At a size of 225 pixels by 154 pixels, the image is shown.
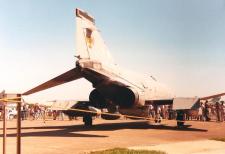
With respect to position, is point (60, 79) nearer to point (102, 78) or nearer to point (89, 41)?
point (102, 78)

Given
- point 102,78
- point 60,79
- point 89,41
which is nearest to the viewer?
point 60,79

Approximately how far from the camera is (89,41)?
17.0 metres

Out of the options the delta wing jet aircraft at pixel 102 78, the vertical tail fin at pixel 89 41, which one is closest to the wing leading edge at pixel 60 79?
the delta wing jet aircraft at pixel 102 78

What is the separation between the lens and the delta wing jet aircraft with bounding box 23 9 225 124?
1583cm

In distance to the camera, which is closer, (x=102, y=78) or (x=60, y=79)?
(x=60, y=79)

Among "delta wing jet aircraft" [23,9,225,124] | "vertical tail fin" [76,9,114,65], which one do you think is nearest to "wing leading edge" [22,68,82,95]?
"delta wing jet aircraft" [23,9,225,124]

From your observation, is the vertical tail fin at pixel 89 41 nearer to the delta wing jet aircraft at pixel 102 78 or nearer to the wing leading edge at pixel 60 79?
the delta wing jet aircraft at pixel 102 78

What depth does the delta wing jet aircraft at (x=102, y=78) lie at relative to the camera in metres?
15.8

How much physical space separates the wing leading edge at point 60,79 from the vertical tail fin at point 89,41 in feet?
2.59

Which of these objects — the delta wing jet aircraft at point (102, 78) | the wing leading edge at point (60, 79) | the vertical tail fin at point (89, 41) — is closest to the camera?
the wing leading edge at point (60, 79)

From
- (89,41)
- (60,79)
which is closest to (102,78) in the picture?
(89,41)

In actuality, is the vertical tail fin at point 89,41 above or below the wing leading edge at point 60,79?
above

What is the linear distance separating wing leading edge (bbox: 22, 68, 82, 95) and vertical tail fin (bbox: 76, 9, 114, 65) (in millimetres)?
790

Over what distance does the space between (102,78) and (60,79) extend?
2239mm
